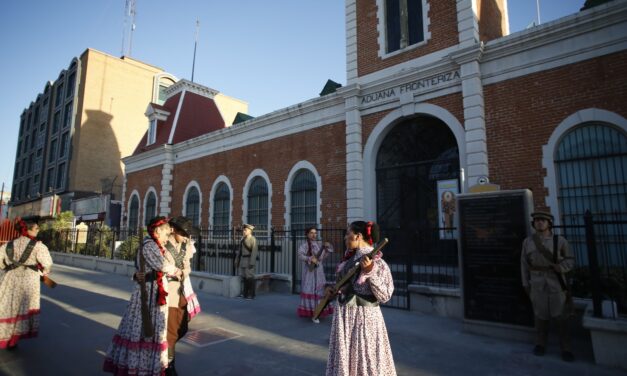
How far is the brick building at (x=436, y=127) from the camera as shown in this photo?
8438 millimetres

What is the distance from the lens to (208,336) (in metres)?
6.04

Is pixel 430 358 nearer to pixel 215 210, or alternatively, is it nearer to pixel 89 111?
pixel 215 210

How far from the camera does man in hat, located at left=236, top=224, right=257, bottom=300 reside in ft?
30.9

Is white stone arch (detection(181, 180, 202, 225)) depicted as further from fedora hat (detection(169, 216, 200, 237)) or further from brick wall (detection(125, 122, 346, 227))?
fedora hat (detection(169, 216, 200, 237))

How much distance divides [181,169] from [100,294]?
1130 cm

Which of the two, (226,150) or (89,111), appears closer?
(226,150)

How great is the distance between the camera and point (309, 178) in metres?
14.2

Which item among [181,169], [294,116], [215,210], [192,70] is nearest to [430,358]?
[294,116]

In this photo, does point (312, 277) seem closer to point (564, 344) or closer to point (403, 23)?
point (564, 344)

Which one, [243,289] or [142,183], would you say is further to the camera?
[142,183]

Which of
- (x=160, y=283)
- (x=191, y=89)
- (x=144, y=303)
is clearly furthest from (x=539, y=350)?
(x=191, y=89)

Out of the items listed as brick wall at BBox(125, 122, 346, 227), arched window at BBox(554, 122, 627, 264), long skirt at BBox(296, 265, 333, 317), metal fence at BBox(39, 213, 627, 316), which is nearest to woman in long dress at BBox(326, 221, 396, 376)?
metal fence at BBox(39, 213, 627, 316)

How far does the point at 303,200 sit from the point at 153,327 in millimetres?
10563

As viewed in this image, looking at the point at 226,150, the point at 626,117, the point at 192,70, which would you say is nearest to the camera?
the point at 626,117
